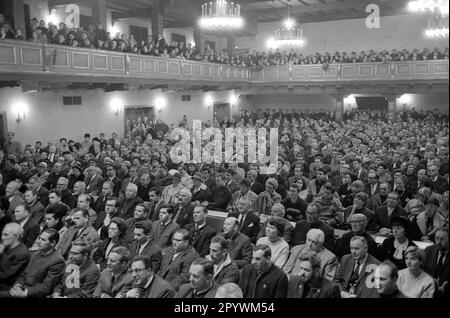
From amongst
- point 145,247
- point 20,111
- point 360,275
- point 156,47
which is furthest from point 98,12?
point 360,275

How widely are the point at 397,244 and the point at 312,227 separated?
3.73ft

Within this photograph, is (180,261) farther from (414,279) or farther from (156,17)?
(156,17)

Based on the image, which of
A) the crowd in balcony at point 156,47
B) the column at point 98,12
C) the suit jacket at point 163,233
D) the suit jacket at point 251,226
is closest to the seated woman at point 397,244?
the suit jacket at point 251,226

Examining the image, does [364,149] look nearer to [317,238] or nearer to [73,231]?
[317,238]

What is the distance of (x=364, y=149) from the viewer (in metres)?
12.7

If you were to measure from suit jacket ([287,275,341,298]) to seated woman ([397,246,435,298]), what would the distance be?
26.1 inches

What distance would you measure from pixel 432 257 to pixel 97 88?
1551cm

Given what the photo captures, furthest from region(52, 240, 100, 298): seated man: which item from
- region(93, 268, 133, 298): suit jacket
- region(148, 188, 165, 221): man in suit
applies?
region(148, 188, 165, 221): man in suit

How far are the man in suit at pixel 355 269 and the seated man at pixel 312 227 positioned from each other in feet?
2.62

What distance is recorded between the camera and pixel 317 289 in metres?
4.41

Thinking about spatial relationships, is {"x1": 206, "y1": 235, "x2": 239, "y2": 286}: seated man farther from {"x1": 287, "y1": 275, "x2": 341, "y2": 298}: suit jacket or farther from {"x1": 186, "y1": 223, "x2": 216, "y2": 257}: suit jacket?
{"x1": 186, "y1": 223, "x2": 216, "y2": 257}: suit jacket

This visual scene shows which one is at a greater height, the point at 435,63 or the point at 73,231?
the point at 435,63

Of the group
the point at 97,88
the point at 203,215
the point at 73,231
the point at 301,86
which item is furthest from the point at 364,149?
the point at 301,86

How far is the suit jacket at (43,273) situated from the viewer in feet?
16.3
